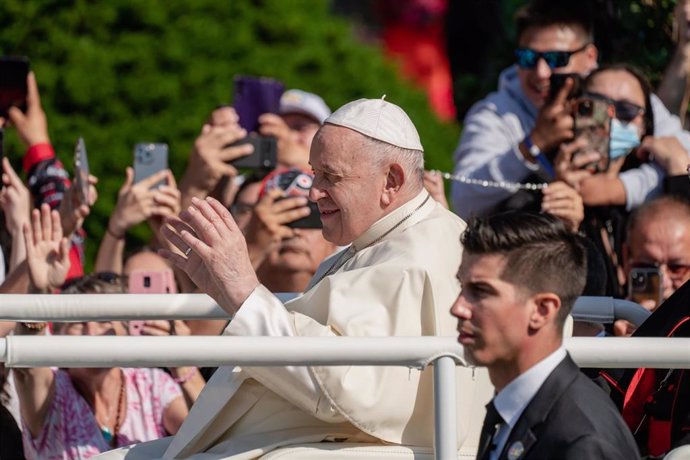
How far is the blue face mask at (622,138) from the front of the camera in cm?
673

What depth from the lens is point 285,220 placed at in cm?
658

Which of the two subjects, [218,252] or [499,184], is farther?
[499,184]

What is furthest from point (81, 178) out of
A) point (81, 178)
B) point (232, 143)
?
point (232, 143)

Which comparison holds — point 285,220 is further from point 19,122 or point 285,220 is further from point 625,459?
point 625,459

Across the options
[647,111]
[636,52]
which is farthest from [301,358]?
[636,52]

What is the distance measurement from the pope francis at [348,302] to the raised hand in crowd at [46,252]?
113 centimetres

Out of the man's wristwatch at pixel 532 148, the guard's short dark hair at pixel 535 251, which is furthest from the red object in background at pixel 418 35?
the guard's short dark hair at pixel 535 251

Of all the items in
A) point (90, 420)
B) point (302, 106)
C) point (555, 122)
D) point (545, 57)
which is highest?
point (545, 57)

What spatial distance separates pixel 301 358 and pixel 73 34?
643cm

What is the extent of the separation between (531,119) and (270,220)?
4.42ft

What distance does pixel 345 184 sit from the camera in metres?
5.06

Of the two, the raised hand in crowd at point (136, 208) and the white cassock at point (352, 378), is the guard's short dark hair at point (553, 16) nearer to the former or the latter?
the raised hand in crowd at point (136, 208)

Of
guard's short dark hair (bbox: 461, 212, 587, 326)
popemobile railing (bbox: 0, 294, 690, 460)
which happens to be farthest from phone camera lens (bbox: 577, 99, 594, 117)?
guard's short dark hair (bbox: 461, 212, 587, 326)

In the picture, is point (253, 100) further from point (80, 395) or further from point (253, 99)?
point (80, 395)
